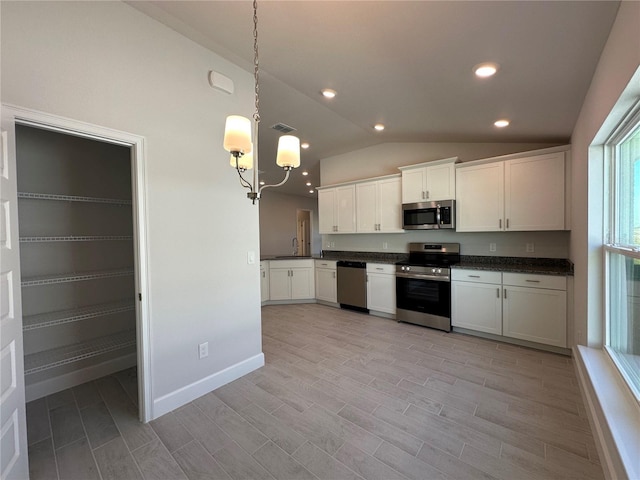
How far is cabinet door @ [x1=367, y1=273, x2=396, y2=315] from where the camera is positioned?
4.24m

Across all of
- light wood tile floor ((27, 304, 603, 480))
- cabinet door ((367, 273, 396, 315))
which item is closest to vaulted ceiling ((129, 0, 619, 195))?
cabinet door ((367, 273, 396, 315))

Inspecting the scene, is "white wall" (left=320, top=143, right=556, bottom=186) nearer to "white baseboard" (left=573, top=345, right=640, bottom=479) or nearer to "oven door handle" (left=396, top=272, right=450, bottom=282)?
"oven door handle" (left=396, top=272, right=450, bottom=282)

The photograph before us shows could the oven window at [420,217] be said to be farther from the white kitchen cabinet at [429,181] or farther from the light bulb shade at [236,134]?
the light bulb shade at [236,134]

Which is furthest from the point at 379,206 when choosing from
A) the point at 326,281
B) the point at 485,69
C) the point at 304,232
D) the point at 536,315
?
the point at 304,232

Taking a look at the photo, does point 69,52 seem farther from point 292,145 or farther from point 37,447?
point 37,447

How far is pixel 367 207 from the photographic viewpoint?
4.84 m

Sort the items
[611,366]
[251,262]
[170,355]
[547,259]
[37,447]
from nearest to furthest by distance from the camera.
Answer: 1. [37,447]
2. [611,366]
3. [170,355]
4. [251,262]
5. [547,259]

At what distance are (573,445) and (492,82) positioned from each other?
8.49ft

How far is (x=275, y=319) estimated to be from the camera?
169 inches

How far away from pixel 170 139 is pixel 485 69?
2.42m

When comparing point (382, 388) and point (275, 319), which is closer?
point (382, 388)

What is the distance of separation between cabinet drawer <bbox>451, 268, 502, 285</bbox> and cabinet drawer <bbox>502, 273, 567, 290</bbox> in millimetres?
78

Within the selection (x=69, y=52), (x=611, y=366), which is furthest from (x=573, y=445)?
(x=69, y=52)

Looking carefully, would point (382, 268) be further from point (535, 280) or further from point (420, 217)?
point (535, 280)
